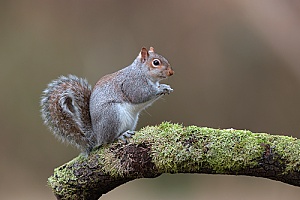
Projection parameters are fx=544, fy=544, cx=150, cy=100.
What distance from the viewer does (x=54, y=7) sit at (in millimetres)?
4664

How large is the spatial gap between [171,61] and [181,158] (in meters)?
2.50

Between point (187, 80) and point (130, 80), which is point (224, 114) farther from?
point (130, 80)

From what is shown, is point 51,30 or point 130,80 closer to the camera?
point 130,80

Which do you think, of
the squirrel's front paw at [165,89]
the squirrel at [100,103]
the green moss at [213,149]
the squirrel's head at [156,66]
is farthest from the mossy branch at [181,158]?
the squirrel's head at [156,66]

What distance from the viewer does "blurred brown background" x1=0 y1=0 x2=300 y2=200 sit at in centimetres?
443

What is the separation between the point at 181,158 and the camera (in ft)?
6.88

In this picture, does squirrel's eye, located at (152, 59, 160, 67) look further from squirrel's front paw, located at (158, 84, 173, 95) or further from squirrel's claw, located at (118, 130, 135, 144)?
squirrel's claw, located at (118, 130, 135, 144)

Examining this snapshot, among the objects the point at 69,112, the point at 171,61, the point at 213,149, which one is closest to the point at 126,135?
the point at 69,112

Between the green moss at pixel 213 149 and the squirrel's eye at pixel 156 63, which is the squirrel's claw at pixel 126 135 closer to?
the green moss at pixel 213 149

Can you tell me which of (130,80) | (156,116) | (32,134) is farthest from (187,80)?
(130,80)

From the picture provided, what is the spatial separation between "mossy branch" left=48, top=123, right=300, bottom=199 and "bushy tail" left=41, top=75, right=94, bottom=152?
0.15 m

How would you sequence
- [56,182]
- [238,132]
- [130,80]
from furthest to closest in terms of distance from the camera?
[130,80] < [56,182] < [238,132]

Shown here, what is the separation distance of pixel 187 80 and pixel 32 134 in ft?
4.66

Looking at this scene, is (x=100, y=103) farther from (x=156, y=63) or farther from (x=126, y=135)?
(x=156, y=63)
